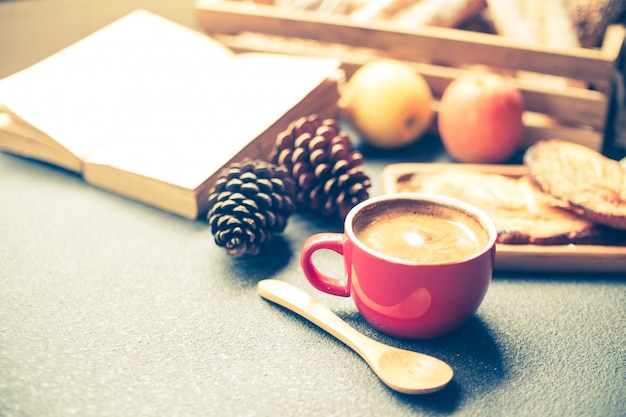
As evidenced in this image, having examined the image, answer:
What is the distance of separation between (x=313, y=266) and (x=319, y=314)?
0.05 metres

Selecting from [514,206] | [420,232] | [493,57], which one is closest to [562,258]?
[514,206]

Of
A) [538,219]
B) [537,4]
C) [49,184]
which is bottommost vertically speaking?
[49,184]

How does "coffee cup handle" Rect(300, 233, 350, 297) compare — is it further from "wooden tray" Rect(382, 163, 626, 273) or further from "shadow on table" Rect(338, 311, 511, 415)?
"wooden tray" Rect(382, 163, 626, 273)

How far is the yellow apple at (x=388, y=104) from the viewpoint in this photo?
97cm

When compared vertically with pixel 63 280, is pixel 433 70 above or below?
above

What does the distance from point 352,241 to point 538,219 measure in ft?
0.90

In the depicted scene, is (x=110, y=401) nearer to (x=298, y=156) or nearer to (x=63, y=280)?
(x=63, y=280)

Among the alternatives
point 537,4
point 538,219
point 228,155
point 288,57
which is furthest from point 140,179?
point 537,4

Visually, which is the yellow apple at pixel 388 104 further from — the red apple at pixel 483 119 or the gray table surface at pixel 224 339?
the gray table surface at pixel 224 339

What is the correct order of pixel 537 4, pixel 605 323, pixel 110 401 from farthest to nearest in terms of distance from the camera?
pixel 537 4
pixel 605 323
pixel 110 401

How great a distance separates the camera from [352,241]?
58 centimetres

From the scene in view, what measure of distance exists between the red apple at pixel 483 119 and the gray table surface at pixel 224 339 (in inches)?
10.3

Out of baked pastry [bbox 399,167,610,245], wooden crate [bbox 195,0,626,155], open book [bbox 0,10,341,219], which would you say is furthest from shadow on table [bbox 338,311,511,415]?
wooden crate [bbox 195,0,626,155]

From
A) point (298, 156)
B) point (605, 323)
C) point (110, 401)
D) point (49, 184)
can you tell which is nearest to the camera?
point (110, 401)
